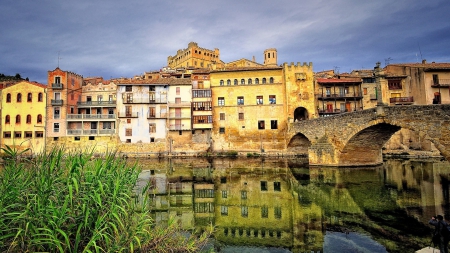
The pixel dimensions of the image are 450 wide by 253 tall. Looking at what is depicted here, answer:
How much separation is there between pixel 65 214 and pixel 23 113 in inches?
1798

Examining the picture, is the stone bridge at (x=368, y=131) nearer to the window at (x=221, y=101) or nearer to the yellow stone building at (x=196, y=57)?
the window at (x=221, y=101)

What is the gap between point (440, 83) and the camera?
38.9 meters

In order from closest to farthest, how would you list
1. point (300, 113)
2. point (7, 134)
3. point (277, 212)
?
point (277, 212), point (7, 134), point (300, 113)

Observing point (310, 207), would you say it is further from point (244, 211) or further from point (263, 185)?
point (263, 185)

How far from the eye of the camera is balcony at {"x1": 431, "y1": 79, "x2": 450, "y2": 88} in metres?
38.7

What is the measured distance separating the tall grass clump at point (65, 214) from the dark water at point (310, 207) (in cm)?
412

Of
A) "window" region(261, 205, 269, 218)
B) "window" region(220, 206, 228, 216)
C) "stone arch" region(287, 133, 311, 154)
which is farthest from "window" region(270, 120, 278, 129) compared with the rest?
"window" region(220, 206, 228, 216)

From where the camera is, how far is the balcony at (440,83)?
127 feet

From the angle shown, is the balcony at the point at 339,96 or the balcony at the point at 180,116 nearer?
the balcony at the point at 180,116

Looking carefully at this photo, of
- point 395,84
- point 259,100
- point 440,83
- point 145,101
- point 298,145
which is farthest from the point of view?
point 259,100

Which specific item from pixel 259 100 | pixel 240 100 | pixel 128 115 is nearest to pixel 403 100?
pixel 259 100

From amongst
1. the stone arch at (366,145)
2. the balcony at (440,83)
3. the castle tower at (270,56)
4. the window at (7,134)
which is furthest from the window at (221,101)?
the castle tower at (270,56)

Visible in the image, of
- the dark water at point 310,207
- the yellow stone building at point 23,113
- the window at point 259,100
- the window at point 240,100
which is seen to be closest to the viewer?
the dark water at point 310,207

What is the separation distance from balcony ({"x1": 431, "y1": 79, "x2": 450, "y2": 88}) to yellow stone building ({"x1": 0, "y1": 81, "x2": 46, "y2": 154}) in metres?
59.4
